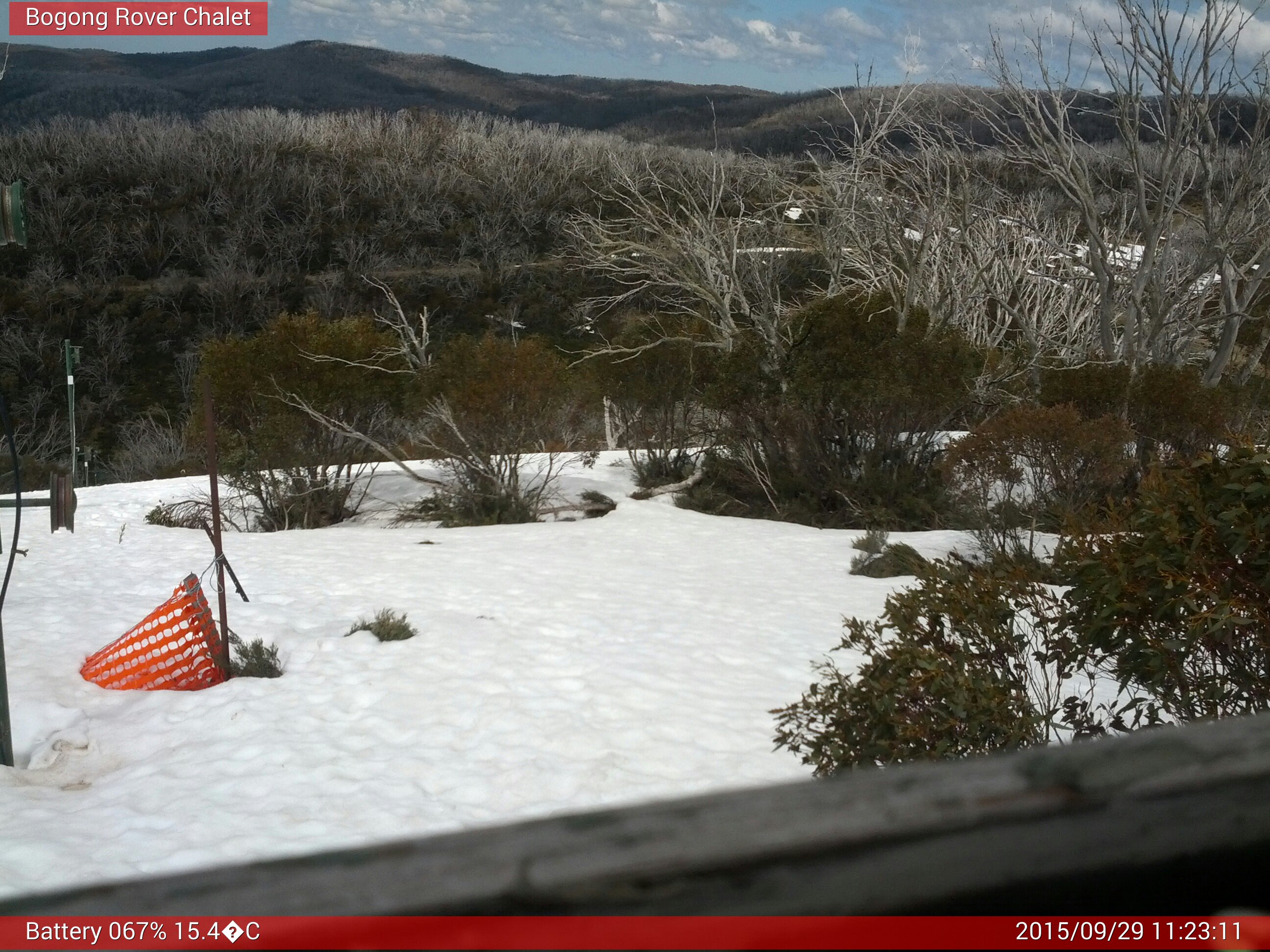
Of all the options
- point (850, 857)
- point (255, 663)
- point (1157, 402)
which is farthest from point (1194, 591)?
point (1157, 402)

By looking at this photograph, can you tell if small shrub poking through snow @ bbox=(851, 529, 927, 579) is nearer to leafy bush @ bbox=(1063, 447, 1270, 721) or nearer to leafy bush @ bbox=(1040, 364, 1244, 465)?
leafy bush @ bbox=(1040, 364, 1244, 465)

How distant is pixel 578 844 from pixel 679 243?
1361 cm

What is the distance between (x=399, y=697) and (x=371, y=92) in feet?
336

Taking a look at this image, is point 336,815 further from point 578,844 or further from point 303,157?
point 303,157

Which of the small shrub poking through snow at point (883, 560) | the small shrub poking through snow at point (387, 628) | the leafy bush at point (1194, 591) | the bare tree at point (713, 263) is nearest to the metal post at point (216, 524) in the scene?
the small shrub poking through snow at point (387, 628)

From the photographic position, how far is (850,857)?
2.14 feet

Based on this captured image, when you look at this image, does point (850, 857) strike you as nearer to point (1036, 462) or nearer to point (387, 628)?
point (387, 628)

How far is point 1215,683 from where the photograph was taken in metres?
3.05

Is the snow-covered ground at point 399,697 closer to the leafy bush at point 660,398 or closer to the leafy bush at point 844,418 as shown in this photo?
the leafy bush at point 844,418

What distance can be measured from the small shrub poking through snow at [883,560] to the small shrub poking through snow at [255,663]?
480 centimetres

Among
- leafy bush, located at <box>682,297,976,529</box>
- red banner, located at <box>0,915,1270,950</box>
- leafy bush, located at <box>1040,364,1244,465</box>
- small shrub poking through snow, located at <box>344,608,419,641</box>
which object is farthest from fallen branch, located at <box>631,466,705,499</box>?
red banner, located at <box>0,915,1270,950</box>

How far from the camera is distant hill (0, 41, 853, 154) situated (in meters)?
64.8

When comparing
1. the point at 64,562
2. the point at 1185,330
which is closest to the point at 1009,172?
the point at 1185,330

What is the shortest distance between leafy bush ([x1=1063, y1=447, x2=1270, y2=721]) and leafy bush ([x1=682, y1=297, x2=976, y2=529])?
743 cm
